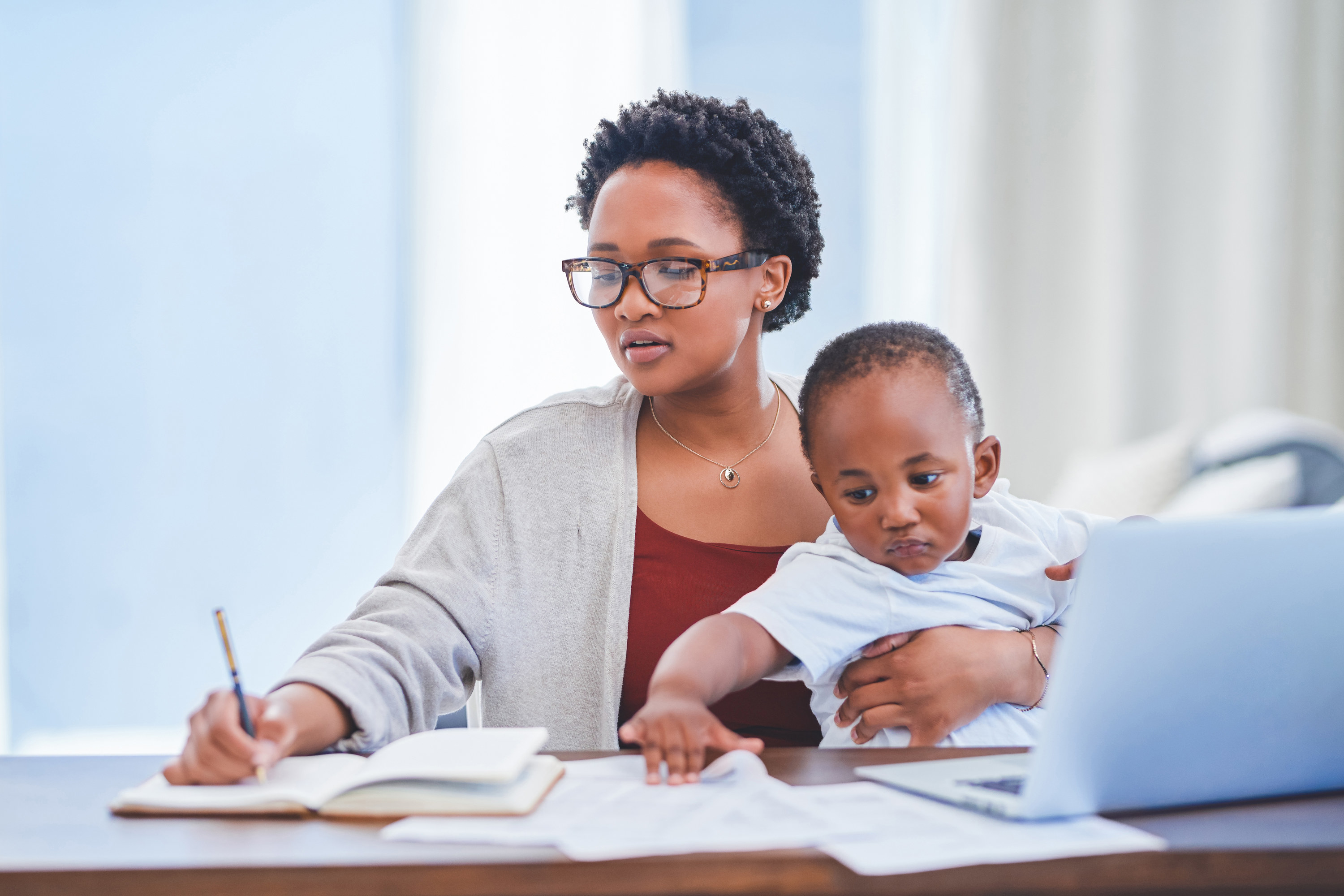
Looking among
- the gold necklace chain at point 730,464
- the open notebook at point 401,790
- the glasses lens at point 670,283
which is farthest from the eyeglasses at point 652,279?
the open notebook at point 401,790

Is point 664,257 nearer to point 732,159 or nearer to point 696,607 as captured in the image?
point 732,159

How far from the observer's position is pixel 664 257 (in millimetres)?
1429

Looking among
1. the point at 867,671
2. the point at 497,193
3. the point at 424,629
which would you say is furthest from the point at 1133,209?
the point at 424,629

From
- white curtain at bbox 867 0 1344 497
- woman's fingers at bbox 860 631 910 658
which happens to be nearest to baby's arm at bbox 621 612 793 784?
woman's fingers at bbox 860 631 910 658

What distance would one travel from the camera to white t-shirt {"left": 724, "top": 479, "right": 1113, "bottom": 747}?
114cm

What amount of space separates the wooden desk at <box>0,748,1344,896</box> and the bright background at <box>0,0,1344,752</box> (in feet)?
8.54

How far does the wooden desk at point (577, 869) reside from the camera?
2.11 ft

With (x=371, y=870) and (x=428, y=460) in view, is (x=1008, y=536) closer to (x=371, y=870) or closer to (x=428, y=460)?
(x=371, y=870)

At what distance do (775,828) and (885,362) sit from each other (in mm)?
642

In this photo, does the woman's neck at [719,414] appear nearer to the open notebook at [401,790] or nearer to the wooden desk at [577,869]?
the open notebook at [401,790]

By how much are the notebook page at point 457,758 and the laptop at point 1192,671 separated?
1.10ft

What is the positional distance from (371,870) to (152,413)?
3.22 meters

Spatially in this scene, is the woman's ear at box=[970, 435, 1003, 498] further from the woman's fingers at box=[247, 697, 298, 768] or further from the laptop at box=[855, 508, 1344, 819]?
the woman's fingers at box=[247, 697, 298, 768]

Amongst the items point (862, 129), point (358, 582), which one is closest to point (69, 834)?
point (358, 582)
